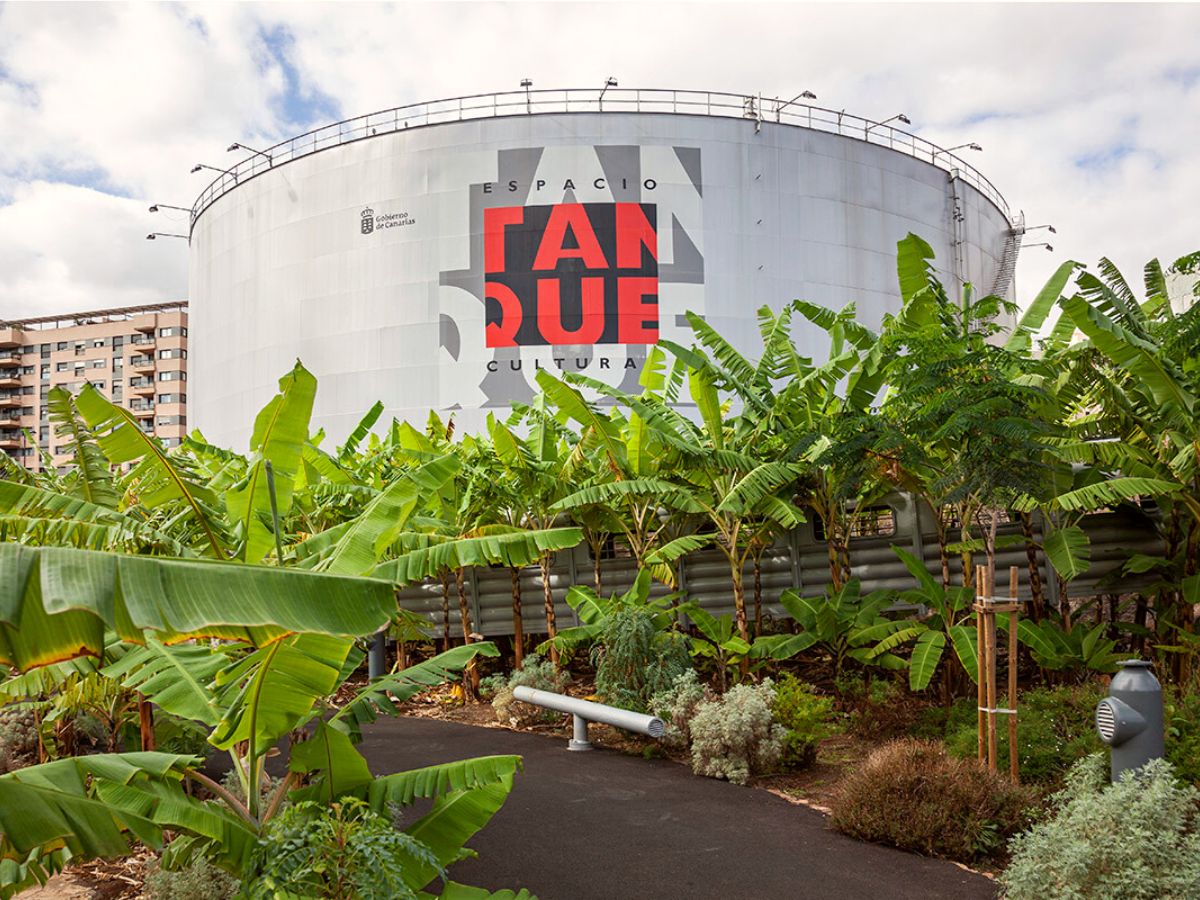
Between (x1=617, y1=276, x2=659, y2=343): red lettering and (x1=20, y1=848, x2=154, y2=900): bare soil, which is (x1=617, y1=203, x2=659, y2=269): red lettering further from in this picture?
(x1=20, y1=848, x2=154, y2=900): bare soil

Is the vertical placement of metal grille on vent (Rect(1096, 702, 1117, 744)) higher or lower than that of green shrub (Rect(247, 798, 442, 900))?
higher

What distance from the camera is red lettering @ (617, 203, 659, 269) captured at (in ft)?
92.7

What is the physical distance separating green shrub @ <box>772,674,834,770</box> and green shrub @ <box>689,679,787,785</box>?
0.14 metres

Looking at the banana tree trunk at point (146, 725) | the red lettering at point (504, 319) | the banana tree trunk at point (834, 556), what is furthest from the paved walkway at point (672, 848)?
the red lettering at point (504, 319)

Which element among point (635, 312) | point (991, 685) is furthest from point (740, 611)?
point (635, 312)

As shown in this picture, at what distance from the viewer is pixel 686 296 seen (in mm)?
Result: 29062

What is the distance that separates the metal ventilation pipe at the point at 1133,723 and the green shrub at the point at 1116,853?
0.63 metres

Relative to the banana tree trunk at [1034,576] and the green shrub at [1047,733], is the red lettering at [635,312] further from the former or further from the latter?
the green shrub at [1047,733]

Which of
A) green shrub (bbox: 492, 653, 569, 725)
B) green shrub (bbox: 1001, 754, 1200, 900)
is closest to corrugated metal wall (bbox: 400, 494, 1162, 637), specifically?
green shrub (bbox: 492, 653, 569, 725)

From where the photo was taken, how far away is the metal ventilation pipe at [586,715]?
9.21 m

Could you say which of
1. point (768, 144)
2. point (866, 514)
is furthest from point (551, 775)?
point (768, 144)

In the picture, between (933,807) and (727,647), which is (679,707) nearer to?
(727,647)

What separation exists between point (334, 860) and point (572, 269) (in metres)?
24.5

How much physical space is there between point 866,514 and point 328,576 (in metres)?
12.0
